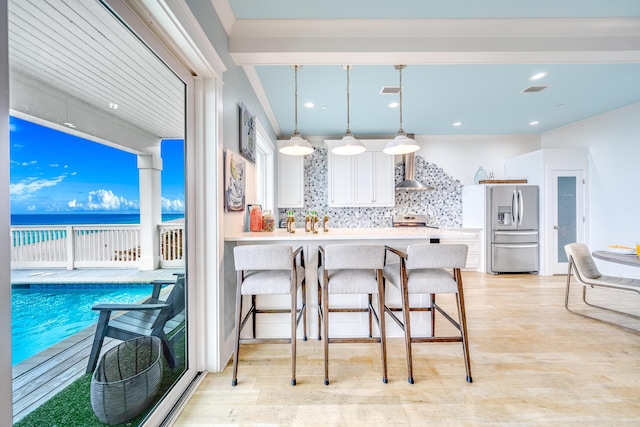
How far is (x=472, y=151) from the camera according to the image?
17.7 ft

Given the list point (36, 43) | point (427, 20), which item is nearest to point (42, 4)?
point (36, 43)

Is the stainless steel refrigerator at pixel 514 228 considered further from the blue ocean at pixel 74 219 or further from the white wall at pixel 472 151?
the blue ocean at pixel 74 219

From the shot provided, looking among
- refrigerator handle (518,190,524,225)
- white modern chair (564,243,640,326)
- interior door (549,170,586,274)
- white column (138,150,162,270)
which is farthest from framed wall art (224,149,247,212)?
interior door (549,170,586,274)

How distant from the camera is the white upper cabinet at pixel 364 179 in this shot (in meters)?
4.98

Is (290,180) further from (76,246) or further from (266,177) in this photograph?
(76,246)

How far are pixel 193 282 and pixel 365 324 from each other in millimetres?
1503

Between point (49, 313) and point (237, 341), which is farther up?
point (49, 313)

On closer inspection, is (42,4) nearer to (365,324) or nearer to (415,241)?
(415,241)

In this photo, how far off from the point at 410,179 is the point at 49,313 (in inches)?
201

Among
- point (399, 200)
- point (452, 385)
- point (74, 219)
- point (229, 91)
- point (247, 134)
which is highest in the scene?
point (229, 91)

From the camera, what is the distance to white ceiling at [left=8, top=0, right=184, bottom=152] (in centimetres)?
87

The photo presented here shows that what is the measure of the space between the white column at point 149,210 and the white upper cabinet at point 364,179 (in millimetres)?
3672

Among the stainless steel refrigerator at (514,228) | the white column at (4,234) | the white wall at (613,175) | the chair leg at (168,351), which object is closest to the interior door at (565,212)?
the white wall at (613,175)

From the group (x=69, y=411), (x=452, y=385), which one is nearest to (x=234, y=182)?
(x=69, y=411)
